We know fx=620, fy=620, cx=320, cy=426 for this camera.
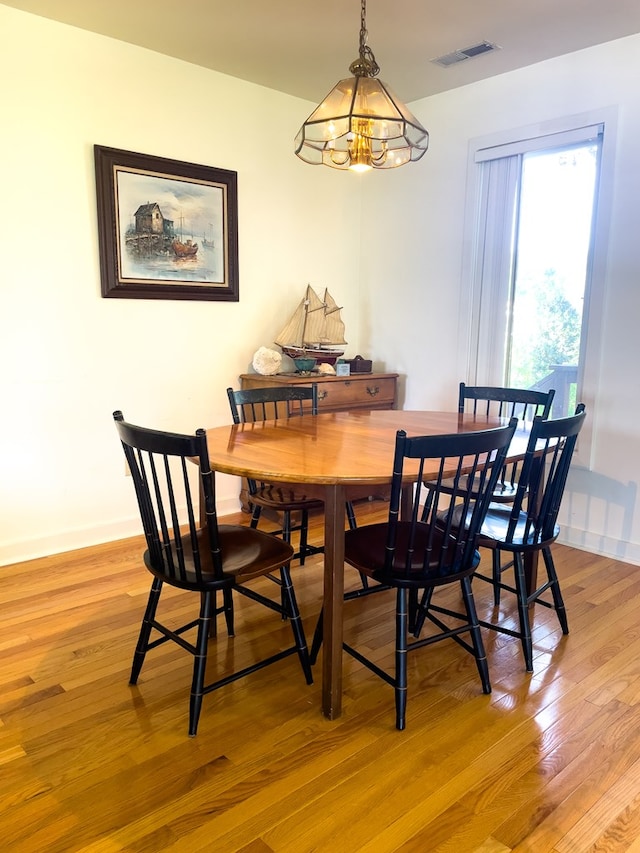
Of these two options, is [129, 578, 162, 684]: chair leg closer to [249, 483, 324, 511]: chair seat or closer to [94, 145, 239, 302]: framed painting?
[249, 483, 324, 511]: chair seat

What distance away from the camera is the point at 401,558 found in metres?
1.94

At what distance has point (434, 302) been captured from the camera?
13.4 feet

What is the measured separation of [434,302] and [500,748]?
114 inches

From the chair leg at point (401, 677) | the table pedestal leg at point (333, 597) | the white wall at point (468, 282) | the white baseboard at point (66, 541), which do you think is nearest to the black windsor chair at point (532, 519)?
the chair leg at point (401, 677)

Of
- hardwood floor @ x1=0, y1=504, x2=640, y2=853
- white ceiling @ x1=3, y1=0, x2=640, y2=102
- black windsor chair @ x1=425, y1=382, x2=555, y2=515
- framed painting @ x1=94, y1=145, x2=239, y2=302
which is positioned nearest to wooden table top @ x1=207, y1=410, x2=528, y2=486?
black windsor chair @ x1=425, y1=382, x2=555, y2=515

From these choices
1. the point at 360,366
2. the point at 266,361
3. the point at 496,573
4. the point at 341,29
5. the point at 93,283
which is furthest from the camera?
the point at 360,366

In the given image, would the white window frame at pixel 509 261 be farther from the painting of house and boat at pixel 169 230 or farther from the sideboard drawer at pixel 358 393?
the painting of house and boat at pixel 169 230

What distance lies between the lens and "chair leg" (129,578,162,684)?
6.68 ft

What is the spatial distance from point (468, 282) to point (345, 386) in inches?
39.6

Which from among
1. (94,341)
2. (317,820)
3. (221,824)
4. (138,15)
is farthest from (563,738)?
(138,15)

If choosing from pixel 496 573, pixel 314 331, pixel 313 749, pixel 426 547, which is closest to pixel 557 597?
pixel 496 573

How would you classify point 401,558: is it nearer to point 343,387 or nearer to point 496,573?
point 496,573

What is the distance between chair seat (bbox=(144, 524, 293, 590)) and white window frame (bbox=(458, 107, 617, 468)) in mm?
2085

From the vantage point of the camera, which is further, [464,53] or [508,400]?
[464,53]
